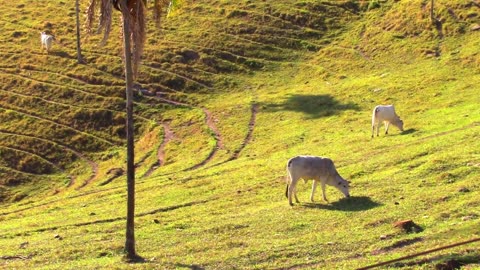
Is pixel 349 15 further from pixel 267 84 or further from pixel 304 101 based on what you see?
pixel 304 101

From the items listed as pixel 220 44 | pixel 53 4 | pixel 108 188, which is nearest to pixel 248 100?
pixel 220 44

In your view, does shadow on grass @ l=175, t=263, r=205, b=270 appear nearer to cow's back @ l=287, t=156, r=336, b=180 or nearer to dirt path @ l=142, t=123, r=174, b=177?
cow's back @ l=287, t=156, r=336, b=180

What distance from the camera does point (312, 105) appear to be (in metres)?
57.0

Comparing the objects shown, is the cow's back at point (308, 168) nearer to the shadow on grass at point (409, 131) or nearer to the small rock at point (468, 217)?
the small rock at point (468, 217)

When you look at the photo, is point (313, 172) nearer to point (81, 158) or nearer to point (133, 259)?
point (133, 259)

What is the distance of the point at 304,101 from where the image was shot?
192ft

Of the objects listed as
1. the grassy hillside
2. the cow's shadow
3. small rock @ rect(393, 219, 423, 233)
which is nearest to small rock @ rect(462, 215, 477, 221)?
the grassy hillside

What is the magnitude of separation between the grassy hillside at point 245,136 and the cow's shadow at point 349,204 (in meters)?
0.13

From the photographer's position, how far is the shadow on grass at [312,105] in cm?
5412

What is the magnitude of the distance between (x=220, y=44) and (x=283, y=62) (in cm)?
785

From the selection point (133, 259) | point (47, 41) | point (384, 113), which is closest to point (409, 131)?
point (384, 113)

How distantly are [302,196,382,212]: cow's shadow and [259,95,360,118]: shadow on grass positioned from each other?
85.0 feet

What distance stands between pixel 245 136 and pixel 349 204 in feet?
83.3

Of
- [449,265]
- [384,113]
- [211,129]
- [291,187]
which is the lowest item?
[211,129]
